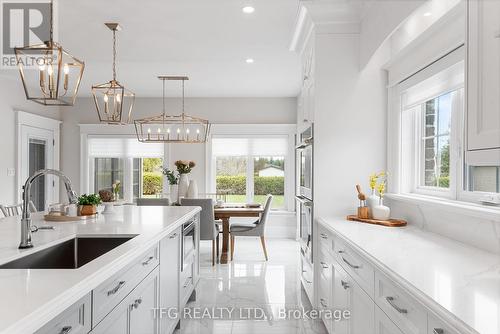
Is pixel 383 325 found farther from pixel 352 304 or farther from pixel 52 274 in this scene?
pixel 52 274

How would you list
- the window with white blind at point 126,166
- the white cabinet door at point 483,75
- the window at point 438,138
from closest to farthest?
1. the white cabinet door at point 483,75
2. the window at point 438,138
3. the window with white blind at point 126,166

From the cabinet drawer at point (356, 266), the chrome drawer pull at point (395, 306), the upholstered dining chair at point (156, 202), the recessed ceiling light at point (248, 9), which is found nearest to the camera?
the chrome drawer pull at point (395, 306)

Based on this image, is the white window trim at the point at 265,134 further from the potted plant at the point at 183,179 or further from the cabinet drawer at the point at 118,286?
the cabinet drawer at the point at 118,286

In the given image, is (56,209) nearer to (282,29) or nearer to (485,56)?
(282,29)

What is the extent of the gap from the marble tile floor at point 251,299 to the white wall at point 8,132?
316 centimetres

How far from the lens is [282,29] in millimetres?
3756

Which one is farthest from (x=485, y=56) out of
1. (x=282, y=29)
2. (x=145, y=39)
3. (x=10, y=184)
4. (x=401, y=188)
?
(x=10, y=184)

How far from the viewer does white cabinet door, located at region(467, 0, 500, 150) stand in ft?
4.17

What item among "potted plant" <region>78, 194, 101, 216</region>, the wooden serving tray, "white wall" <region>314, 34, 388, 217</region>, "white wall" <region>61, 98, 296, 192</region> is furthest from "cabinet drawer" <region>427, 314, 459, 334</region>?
"white wall" <region>61, 98, 296, 192</region>

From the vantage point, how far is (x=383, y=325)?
1.64m

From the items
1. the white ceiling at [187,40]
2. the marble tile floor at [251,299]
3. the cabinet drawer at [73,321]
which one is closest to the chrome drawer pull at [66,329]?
the cabinet drawer at [73,321]

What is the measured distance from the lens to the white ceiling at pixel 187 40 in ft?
10.8

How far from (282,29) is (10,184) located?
15.9ft

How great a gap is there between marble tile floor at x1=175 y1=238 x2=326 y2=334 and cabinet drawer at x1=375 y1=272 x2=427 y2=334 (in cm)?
156
